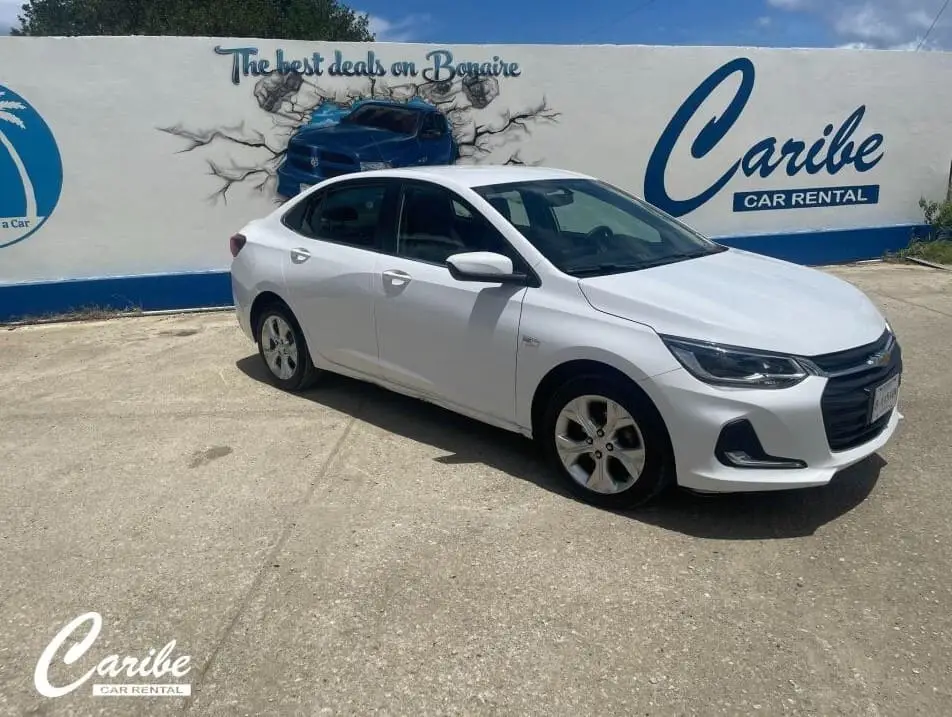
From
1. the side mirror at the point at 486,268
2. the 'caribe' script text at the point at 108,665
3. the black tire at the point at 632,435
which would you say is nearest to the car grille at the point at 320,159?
the side mirror at the point at 486,268

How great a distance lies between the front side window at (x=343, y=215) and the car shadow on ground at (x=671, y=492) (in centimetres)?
114

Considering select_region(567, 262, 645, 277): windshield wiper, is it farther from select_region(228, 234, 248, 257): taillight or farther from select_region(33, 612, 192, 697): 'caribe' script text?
select_region(228, 234, 248, 257): taillight

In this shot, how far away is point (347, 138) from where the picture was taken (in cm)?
A: 859

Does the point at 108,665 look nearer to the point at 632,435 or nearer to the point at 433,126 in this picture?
the point at 632,435

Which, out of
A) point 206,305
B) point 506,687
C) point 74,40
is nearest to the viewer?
point 506,687

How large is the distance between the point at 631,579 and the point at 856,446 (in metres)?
1.21

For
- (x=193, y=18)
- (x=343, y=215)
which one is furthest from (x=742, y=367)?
(x=193, y=18)

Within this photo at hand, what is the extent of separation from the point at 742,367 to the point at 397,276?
6.82ft

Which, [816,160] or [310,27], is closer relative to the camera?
[816,160]

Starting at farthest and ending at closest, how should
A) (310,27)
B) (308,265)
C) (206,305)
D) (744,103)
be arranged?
(310,27)
(744,103)
(206,305)
(308,265)

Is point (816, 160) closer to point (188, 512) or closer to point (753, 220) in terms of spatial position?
point (753, 220)

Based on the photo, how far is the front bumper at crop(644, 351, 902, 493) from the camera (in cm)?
335

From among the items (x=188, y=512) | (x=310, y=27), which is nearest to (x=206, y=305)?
(x=188, y=512)

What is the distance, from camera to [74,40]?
7859 mm
